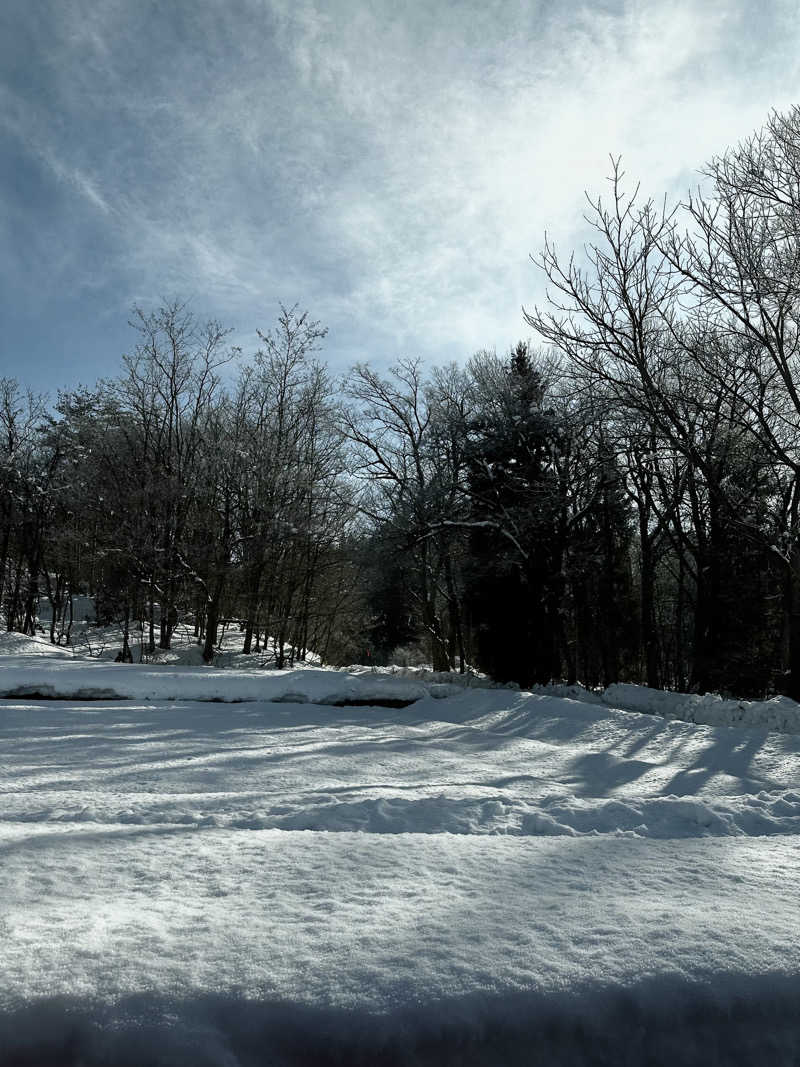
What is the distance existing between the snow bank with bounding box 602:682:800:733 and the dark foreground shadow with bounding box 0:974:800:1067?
24.1ft

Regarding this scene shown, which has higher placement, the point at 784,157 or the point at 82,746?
the point at 784,157

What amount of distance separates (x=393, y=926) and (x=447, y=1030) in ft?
1.42

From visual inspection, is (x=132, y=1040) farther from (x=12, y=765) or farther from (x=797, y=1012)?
(x=12, y=765)

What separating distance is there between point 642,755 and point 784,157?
7738mm

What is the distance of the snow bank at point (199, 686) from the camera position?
1105 centimetres

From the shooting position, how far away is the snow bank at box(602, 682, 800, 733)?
8.54 meters

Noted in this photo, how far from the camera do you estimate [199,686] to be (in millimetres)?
11523

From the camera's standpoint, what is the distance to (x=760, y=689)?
732 inches

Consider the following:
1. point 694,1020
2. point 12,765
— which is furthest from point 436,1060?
point 12,765

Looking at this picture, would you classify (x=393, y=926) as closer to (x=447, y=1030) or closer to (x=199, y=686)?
(x=447, y=1030)

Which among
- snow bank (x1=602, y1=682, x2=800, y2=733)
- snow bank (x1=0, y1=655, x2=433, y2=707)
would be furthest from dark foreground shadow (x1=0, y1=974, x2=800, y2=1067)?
snow bank (x1=0, y1=655, x2=433, y2=707)

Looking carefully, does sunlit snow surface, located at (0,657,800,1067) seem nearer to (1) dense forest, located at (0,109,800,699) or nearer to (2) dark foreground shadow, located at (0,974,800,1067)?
(2) dark foreground shadow, located at (0,974,800,1067)

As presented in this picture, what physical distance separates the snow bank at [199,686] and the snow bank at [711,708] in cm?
290

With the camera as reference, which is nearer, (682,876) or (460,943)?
(460,943)
